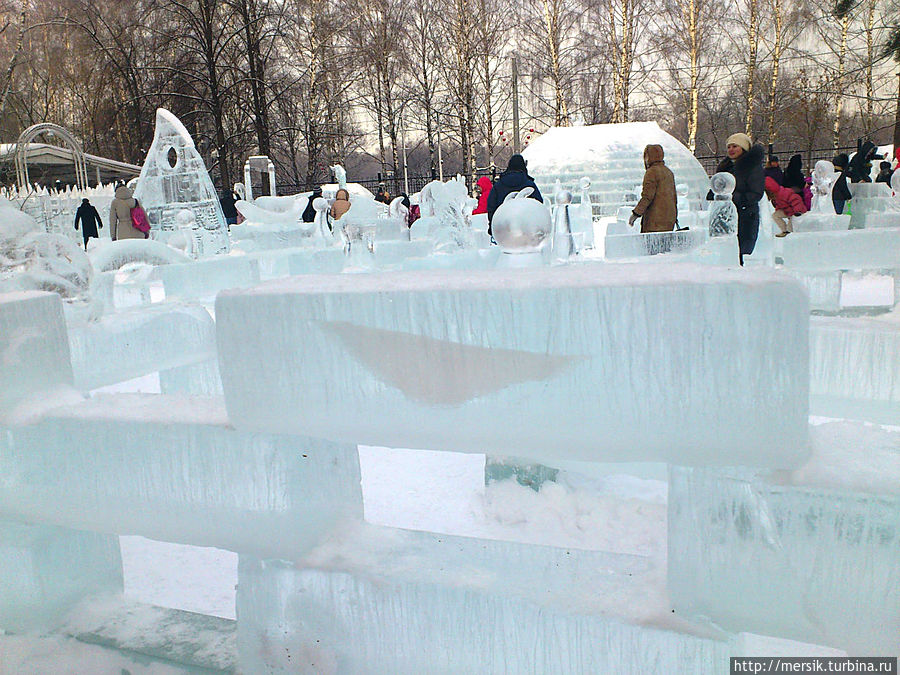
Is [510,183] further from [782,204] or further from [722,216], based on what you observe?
[782,204]

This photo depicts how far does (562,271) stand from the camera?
3.51 feet

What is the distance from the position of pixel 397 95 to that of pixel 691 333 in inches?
973

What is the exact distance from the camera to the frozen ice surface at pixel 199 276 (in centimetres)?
612

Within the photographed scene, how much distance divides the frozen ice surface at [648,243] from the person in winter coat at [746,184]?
1.16 feet

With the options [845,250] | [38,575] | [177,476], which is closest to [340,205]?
[845,250]

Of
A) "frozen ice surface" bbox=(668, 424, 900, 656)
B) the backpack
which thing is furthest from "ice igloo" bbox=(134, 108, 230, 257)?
"frozen ice surface" bbox=(668, 424, 900, 656)

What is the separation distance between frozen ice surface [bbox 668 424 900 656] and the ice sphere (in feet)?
3.98

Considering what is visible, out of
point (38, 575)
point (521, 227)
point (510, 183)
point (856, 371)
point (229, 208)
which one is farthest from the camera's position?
point (229, 208)

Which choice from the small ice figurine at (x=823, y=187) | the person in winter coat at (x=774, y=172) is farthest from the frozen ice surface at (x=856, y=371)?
the small ice figurine at (x=823, y=187)

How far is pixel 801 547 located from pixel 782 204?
774cm

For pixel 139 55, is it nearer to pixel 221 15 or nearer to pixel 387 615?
pixel 221 15

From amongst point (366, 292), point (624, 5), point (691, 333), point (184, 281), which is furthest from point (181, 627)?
point (624, 5)

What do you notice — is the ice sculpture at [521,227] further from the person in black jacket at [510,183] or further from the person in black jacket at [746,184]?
the person in black jacket at [510,183]

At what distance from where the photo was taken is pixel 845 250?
359 cm
